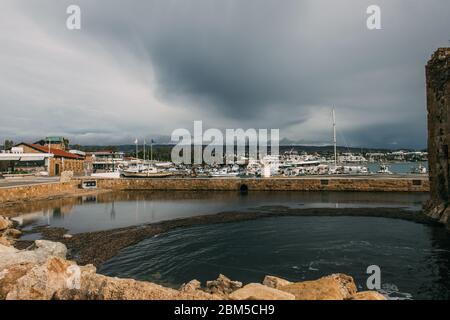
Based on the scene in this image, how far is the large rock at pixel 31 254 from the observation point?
454 inches

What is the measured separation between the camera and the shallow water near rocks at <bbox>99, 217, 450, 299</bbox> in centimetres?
1261

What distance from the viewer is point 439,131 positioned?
25.1 meters

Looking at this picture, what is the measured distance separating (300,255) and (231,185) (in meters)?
37.6

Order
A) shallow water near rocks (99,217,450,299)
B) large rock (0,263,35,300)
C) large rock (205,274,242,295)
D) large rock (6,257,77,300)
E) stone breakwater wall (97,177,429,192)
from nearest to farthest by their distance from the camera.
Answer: large rock (6,257,77,300), large rock (0,263,35,300), large rock (205,274,242,295), shallow water near rocks (99,217,450,299), stone breakwater wall (97,177,429,192)

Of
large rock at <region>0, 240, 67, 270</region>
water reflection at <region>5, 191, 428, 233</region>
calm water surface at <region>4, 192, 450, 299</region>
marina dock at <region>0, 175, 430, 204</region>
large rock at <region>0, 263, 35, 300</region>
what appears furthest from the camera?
marina dock at <region>0, 175, 430, 204</region>

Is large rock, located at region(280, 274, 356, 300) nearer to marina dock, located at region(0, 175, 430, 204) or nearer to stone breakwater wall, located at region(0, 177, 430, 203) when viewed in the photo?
marina dock, located at region(0, 175, 430, 204)

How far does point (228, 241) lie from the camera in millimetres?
18859

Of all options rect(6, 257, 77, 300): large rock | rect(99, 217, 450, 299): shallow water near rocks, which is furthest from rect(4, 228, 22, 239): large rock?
rect(6, 257, 77, 300): large rock

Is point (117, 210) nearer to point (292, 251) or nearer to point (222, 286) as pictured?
point (292, 251)

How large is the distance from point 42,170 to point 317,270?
73.7 metres

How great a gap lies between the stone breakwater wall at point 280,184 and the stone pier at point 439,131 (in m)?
19.6

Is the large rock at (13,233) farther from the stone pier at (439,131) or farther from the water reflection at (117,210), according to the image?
the stone pier at (439,131)

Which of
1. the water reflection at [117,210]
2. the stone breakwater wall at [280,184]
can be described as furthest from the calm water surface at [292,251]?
the stone breakwater wall at [280,184]

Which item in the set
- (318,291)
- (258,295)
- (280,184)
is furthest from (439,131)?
(280,184)
